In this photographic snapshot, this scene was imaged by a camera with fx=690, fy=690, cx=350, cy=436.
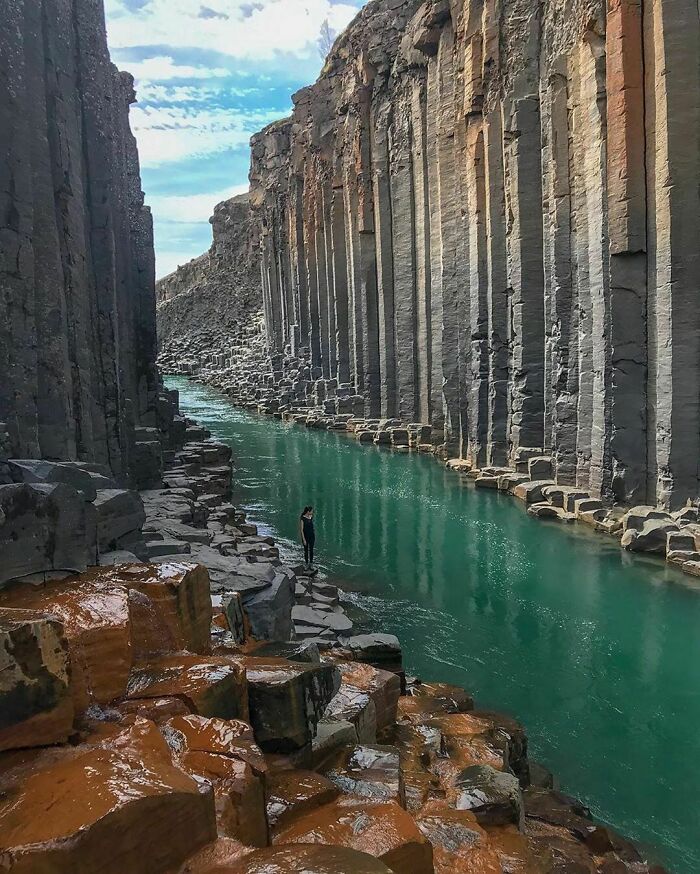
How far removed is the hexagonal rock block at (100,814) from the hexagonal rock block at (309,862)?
22 centimetres

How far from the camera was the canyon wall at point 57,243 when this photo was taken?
8.72 m

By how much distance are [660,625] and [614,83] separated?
1064cm

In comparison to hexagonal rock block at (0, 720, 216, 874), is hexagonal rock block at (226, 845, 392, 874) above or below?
below

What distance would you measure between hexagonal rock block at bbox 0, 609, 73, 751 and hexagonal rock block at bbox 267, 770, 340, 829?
1.10 m

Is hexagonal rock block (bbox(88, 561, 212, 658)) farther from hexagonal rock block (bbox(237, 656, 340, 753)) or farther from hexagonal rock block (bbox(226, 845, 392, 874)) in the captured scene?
hexagonal rock block (bbox(226, 845, 392, 874))

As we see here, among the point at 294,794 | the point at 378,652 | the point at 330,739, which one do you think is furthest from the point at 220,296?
the point at 294,794

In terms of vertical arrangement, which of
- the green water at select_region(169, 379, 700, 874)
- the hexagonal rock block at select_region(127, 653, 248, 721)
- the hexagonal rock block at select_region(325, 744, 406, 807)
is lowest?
the green water at select_region(169, 379, 700, 874)

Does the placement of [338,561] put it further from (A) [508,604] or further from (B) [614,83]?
(B) [614,83]

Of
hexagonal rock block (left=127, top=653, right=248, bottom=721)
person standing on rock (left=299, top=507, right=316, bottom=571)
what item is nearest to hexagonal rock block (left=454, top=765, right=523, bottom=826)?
hexagonal rock block (left=127, top=653, right=248, bottom=721)

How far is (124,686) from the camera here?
3.86 metres

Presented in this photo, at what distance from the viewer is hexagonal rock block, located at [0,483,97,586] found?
A: 4.51m

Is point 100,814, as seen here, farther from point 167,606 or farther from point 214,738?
point 167,606

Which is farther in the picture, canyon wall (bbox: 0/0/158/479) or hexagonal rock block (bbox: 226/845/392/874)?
canyon wall (bbox: 0/0/158/479)

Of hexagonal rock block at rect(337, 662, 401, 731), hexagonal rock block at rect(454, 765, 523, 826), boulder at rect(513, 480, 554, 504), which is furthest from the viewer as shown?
boulder at rect(513, 480, 554, 504)
